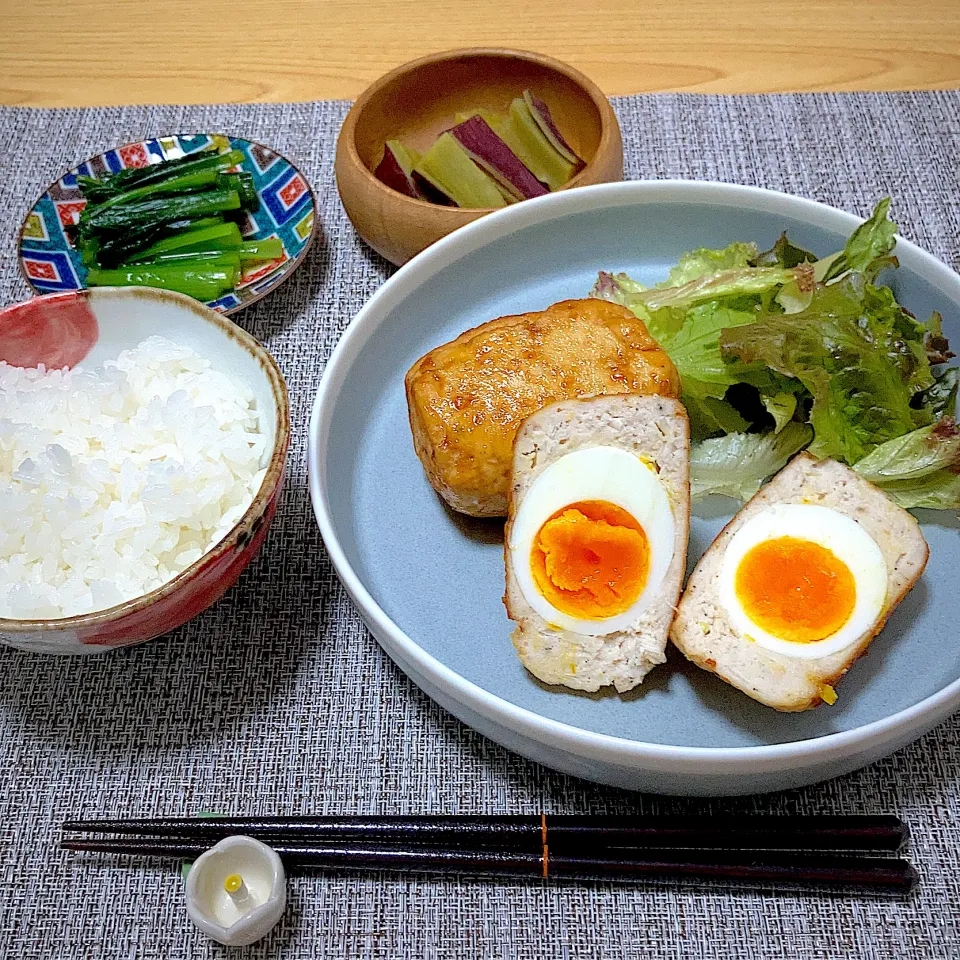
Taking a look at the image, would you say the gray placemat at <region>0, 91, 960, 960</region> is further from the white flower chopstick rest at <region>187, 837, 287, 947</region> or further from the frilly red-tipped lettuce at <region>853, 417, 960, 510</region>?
the frilly red-tipped lettuce at <region>853, 417, 960, 510</region>

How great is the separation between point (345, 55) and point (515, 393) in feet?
7.66

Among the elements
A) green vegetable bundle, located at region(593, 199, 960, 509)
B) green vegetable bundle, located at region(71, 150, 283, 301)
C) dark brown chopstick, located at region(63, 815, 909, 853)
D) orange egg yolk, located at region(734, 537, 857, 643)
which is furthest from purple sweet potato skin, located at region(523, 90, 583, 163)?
dark brown chopstick, located at region(63, 815, 909, 853)

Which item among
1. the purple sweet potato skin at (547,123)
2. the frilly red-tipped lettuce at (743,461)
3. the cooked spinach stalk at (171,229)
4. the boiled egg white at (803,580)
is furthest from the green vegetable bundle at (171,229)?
the boiled egg white at (803,580)

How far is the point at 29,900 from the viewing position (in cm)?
187

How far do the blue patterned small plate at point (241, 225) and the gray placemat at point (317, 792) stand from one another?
453 mm

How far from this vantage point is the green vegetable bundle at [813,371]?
216 cm

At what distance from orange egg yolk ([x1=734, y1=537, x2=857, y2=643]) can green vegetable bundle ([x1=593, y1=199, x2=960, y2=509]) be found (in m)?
0.33

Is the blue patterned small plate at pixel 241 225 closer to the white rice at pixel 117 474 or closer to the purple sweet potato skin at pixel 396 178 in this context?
the purple sweet potato skin at pixel 396 178

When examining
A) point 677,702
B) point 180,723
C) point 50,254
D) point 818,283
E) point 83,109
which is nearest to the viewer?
point 677,702

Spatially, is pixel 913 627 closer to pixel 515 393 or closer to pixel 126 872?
pixel 515 393

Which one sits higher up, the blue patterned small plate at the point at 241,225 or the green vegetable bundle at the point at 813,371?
the green vegetable bundle at the point at 813,371

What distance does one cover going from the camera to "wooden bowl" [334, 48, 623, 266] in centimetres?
262

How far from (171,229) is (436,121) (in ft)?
3.10

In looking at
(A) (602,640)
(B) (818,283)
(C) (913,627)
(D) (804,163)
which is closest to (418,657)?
(A) (602,640)
